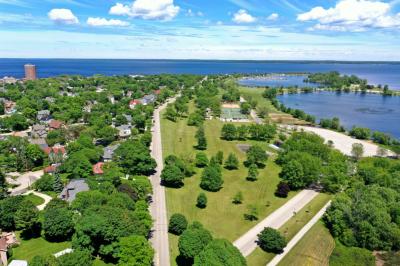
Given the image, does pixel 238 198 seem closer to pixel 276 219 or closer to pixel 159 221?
pixel 276 219

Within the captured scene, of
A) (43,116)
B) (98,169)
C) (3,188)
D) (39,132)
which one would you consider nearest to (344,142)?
(98,169)

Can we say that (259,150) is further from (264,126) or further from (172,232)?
(172,232)

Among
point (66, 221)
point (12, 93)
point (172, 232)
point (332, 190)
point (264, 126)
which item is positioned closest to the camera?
point (66, 221)

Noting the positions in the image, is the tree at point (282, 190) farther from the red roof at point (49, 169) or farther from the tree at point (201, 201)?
the red roof at point (49, 169)

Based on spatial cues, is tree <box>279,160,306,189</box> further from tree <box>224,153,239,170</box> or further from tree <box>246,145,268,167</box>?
tree <box>224,153,239,170</box>

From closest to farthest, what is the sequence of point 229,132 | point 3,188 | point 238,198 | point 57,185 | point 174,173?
point 3,188 < point 238,198 < point 57,185 < point 174,173 < point 229,132

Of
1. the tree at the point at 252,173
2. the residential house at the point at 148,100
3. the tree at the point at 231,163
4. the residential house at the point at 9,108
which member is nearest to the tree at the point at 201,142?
the tree at the point at 231,163

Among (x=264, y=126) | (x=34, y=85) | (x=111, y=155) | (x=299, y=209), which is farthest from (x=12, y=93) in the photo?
(x=299, y=209)
